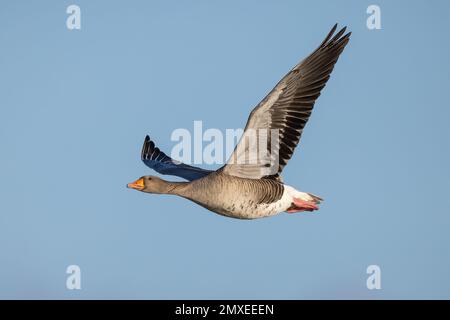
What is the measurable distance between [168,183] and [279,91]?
2.73 metres

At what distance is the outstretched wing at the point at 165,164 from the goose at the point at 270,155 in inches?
79.1

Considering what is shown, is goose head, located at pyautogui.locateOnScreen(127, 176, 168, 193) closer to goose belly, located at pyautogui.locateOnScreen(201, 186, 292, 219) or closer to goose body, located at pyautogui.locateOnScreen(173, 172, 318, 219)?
goose body, located at pyautogui.locateOnScreen(173, 172, 318, 219)

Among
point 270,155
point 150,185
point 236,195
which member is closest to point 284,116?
point 270,155

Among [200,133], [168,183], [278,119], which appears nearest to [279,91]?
[278,119]

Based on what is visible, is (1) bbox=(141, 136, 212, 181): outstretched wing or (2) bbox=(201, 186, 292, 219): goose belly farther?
(1) bbox=(141, 136, 212, 181): outstretched wing

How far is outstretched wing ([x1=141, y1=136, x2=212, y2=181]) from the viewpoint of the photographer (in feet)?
58.1

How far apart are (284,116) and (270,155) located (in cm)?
80

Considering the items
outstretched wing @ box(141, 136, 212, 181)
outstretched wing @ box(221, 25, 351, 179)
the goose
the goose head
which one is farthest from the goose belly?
outstretched wing @ box(141, 136, 212, 181)

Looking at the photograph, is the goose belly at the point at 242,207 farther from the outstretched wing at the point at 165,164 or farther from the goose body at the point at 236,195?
the outstretched wing at the point at 165,164

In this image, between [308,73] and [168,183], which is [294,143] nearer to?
[308,73]

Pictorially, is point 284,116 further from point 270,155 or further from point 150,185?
point 150,185

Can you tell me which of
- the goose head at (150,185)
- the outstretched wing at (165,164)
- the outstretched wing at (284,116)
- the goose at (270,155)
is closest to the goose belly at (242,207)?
the goose at (270,155)

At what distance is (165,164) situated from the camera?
1889 cm

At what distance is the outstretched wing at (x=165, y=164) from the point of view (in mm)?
17703
